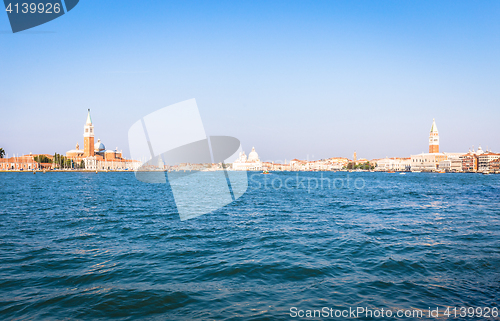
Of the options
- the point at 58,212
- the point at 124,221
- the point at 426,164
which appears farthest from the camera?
the point at 426,164

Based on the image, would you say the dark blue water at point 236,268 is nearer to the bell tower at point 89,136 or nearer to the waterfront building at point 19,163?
the waterfront building at point 19,163

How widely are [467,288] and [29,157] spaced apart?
14889 cm

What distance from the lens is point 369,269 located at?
694cm

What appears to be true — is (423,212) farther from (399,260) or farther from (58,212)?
(58,212)

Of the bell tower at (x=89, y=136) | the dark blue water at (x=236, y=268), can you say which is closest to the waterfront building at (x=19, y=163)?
the bell tower at (x=89, y=136)

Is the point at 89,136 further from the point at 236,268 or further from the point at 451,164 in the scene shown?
the point at 451,164

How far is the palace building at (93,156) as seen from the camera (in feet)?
436

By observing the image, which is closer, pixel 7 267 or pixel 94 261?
pixel 7 267

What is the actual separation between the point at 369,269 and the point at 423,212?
36.0ft

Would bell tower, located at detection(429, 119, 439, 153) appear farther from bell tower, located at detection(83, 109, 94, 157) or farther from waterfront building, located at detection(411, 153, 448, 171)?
bell tower, located at detection(83, 109, 94, 157)

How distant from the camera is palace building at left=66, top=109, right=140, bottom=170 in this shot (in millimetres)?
132750

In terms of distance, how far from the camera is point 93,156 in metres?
133

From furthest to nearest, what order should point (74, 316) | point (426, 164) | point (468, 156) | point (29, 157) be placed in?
point (426, 164), point (468, 156), point (29, 157), point (74, 316)

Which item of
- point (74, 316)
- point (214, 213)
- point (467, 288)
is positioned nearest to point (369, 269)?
point (467, 288)
